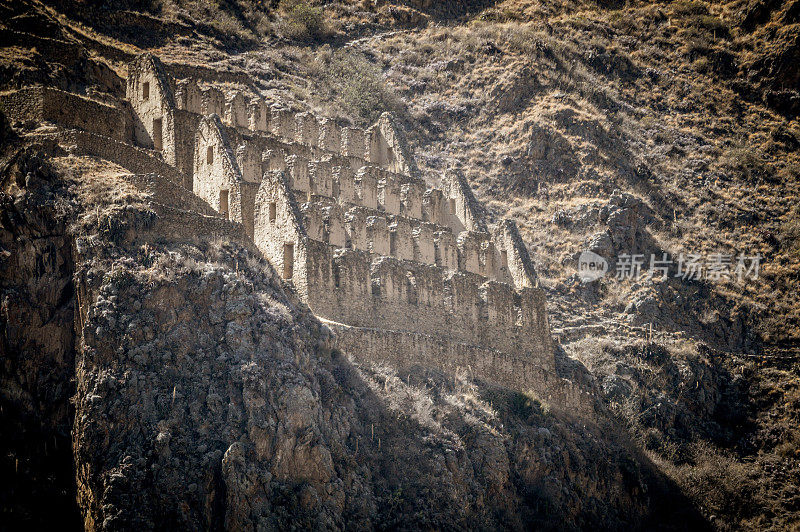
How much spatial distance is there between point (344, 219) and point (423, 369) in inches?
348

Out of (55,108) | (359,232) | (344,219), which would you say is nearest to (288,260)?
(344,219)

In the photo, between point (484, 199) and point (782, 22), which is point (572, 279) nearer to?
point (484, 199)

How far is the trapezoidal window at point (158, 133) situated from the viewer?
44.3 meters

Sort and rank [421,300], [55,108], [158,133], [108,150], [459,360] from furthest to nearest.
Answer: [158,133], [421,300], [459,360], [55,108], [108,150]

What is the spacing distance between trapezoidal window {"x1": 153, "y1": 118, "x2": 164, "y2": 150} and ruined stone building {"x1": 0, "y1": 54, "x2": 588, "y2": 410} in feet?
0.31

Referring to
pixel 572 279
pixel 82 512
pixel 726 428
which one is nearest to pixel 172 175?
pixel 82 512

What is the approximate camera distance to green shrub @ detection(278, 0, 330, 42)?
7300 centimetres

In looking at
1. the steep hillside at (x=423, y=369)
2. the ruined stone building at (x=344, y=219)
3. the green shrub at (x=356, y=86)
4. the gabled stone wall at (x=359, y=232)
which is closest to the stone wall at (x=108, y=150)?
the ruined stone building at (x=344, y=219)

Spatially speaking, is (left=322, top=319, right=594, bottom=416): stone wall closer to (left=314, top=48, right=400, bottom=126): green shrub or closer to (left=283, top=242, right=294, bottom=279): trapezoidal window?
(left=283, top=242, right=294, bottom=279): trapezoidal window

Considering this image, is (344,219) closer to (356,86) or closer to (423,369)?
(423,369)

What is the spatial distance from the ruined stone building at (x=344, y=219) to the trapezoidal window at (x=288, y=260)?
0.16 ft

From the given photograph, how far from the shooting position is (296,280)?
129 ft

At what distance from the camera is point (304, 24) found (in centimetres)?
7362

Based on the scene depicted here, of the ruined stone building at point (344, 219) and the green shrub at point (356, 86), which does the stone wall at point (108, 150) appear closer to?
the ruined stone building at point (344, 219)
